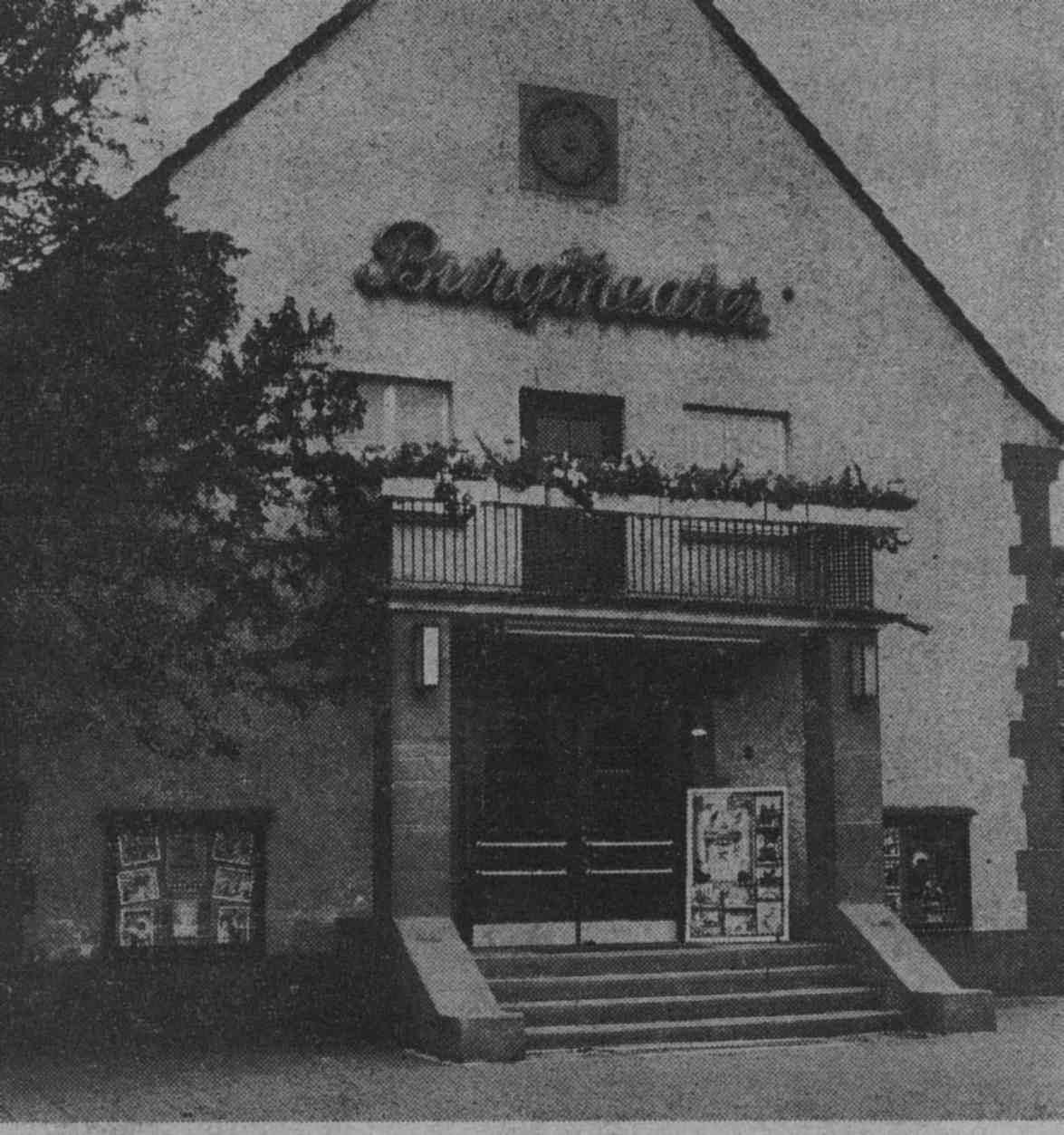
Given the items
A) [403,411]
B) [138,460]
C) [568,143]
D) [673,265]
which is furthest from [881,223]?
[138,460]

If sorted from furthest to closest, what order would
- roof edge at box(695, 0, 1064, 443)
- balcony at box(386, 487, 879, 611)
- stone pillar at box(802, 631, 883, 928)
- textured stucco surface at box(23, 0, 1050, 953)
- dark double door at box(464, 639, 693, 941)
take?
roof edge at box(695, 0, 1064, 443)
dark double door at box(464, 639, 693, 941)
textured stucco surface at box(23, 0, 1050, 953)
stone pillar at box(802, 631, 883, 928)
balcony at box(386, 487, 879, 611)

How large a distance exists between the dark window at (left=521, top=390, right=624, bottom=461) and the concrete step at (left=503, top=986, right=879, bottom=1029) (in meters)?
5.68

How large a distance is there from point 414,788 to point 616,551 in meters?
3.66

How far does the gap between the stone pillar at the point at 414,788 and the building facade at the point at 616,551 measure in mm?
31

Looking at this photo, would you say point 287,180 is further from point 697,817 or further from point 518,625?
point 697,817

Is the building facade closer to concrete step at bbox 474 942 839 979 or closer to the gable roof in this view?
the gable roof

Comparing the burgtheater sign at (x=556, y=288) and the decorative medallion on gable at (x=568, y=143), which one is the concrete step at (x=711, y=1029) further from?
the decorative medallion on gable at (x=568, y=143)

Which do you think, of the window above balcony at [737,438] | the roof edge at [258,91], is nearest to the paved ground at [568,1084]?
the window above balcony at [737,438]

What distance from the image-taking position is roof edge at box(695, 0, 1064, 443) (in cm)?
2033

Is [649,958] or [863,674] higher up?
[863,674]

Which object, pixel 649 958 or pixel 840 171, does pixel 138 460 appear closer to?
pixel 649 958

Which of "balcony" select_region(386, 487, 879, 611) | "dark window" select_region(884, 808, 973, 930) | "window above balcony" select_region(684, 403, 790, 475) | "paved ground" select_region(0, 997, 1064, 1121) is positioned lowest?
"paved ground" select_region(0, 997, 1064, 1121)

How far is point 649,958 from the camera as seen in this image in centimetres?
1672

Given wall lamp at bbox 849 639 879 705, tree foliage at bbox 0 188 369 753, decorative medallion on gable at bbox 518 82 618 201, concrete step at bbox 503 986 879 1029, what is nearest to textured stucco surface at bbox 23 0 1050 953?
decorative medallion on gable at bbox 518 82 618 201
